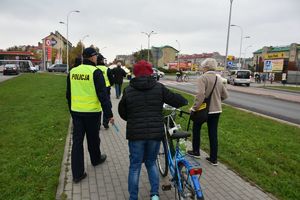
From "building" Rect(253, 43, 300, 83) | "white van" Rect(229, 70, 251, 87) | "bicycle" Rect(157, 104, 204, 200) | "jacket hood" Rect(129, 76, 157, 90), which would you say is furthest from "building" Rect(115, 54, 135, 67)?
"building" Rect(253, 43, 300, 83)

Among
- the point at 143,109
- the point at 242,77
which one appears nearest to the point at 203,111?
the point at 143,109

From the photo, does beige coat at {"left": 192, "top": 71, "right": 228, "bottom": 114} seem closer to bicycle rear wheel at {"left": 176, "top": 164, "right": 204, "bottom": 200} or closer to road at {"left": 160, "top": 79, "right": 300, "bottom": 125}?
bicycle rear wheel at {"left": 176, "top": 164, "right": 204, "bottom": 200}

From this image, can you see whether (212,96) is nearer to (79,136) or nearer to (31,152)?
(79,136)

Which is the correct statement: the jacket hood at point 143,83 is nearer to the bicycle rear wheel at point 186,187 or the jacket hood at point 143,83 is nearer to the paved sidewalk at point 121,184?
the bicycle rear wheel at point 186,187

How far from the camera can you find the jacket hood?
357cm

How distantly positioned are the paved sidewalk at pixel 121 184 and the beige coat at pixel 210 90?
1.13 metres

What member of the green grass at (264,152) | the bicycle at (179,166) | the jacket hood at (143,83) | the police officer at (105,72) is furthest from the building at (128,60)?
the jacket hood at (143,83)

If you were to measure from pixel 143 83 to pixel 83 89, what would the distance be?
1.41 meters

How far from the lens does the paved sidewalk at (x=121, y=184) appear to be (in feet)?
14.3

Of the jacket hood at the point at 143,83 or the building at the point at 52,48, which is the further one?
the building at the point at 52,48

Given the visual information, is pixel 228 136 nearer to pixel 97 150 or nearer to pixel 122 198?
pixel 97 150

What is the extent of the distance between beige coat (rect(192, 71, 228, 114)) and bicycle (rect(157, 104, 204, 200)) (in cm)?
117

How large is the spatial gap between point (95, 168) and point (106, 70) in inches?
129

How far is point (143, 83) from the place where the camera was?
3.57 metres
